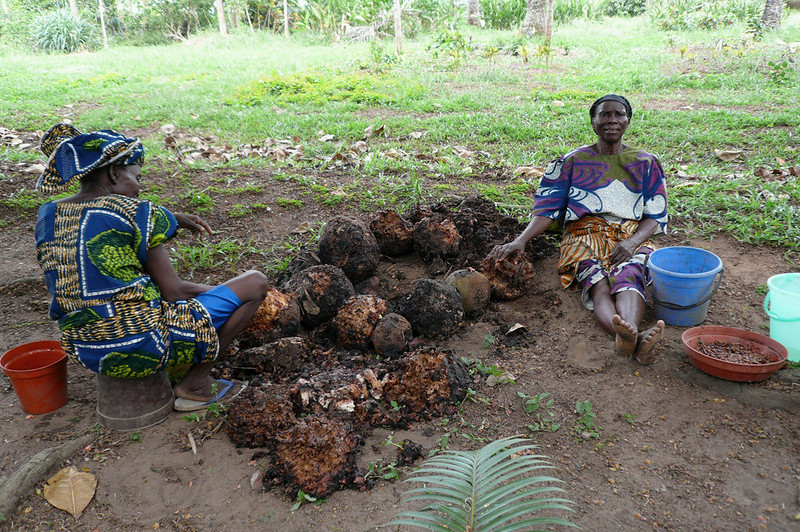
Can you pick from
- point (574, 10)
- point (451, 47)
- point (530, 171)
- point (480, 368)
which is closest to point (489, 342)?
point (480, 368)

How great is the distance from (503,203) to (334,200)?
60.3 inches

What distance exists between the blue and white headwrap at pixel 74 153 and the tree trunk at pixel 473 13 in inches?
710

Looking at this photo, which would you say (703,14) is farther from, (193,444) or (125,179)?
(193,444)

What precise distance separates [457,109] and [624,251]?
17.9 ft

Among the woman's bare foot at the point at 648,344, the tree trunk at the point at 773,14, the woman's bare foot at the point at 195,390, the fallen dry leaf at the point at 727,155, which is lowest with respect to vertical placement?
the woman's bare foot at the point at 195,390

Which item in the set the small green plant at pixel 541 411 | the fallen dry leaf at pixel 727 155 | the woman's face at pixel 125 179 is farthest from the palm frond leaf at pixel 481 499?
the fallen dry leaf at pixel 727 155

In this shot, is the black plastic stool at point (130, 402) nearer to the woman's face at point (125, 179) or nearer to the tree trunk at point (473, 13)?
the woman's face at point (125, 179)

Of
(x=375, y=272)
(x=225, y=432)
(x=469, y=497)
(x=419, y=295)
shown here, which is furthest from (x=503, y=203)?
(x=469, y=497)

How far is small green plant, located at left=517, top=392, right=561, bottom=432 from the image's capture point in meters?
2.64

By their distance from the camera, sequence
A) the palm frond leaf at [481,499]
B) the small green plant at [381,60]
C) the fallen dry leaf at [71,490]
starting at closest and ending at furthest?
the palm frond leaf at [481,499] < the fallen dry leaf at [71,490] < the small green plant at [381,60]

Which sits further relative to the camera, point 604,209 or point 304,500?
point 604,209

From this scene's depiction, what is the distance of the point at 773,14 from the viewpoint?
42.3ft

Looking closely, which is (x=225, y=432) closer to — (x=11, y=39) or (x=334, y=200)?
(x=334, y=200)

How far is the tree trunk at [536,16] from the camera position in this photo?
15.0m
